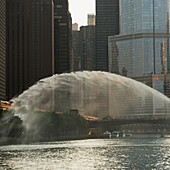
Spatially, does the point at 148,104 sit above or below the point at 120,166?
above

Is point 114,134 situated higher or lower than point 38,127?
lower

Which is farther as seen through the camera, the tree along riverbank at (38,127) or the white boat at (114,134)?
the white boat at (114,134)

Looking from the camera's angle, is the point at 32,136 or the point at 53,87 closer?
the point at 53,87

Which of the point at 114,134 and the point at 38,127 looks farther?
the point at 114,134

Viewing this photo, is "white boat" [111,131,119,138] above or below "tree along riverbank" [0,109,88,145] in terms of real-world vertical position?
below

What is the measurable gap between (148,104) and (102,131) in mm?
23814

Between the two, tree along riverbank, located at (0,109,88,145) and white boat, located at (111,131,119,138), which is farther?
white boat, located at (111,131,119,138)

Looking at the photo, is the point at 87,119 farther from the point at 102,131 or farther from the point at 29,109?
the point at 29,109

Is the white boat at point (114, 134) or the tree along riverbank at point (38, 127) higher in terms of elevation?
the tree along riverbank at point (38, 127)

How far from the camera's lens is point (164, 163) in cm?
6588

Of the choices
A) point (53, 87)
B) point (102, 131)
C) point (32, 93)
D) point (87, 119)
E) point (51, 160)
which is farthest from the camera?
point (102, 131)

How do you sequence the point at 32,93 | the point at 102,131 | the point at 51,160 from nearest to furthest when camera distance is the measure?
the point at 51,160, the point at 32,93, the point at 102,131

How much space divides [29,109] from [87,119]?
4685cm

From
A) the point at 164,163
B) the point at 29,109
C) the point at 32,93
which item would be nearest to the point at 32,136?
the point at 29,109
